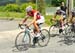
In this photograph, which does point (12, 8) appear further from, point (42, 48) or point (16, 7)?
→ point (42, 48)

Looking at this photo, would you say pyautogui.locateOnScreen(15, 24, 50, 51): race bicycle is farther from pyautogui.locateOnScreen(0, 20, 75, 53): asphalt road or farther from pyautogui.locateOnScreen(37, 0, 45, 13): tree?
pyautogui.locateOnScreen(37, 0, 45, 13): tree

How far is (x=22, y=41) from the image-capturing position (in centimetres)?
1066

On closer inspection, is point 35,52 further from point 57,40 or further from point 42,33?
point 57,40

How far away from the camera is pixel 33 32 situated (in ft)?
36.0

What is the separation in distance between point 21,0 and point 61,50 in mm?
15190

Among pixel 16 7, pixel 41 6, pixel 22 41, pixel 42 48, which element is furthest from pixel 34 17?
pixel 16 7

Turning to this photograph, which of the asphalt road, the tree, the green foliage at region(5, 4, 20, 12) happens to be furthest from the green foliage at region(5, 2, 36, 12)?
the asphalt road

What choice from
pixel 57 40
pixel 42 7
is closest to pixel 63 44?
pixel 57 40

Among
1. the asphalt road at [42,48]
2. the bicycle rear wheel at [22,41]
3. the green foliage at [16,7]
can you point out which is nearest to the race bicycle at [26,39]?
the bicycle rear wheel at [22,41]

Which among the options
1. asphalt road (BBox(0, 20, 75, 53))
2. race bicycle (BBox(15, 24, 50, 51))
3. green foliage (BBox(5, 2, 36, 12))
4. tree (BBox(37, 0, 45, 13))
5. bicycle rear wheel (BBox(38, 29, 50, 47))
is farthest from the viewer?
green foliage (BBox(5, 2, 36, 12))

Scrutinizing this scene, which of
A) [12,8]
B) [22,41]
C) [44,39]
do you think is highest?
[22,41]

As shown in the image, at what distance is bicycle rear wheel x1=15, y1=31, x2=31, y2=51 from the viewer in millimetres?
10500

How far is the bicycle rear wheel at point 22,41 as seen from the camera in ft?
34.4

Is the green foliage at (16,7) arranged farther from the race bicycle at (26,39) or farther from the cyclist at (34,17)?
the cyclist at (34,17)
